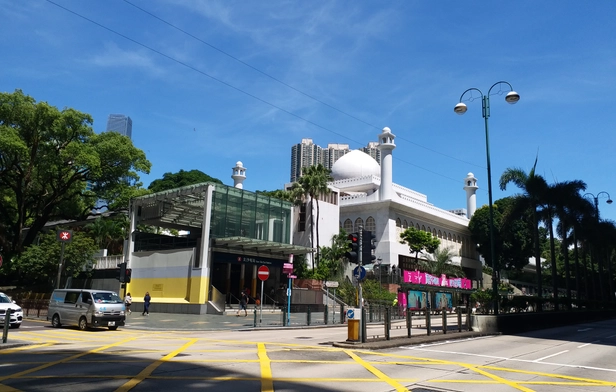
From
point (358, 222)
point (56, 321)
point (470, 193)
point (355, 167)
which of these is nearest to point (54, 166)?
point (56, 321)

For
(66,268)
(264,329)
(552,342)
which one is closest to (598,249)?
(552,342)

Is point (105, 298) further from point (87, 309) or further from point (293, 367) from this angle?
point (293, 367)

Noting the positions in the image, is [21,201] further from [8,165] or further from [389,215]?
[389,215]

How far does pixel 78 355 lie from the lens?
12.5 meters

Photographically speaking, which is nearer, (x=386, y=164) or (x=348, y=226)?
(x=386, y=164)

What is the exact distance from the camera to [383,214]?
56906 mm

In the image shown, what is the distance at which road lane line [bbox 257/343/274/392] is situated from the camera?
850 cm

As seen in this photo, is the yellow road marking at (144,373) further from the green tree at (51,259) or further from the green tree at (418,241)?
the green tree at (418,241)

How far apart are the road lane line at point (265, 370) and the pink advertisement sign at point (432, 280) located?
32918mm

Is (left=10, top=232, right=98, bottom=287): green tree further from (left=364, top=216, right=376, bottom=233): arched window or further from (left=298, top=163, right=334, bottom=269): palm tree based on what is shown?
(left=364, top=216, right=376, bottom=233): arched window

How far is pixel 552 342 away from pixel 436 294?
23603mm

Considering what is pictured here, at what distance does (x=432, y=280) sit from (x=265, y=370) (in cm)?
4061

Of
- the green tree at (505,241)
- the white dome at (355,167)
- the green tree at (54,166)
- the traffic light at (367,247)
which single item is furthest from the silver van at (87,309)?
the green tree at (505,241)

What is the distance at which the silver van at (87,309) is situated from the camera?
21266 millimetres
